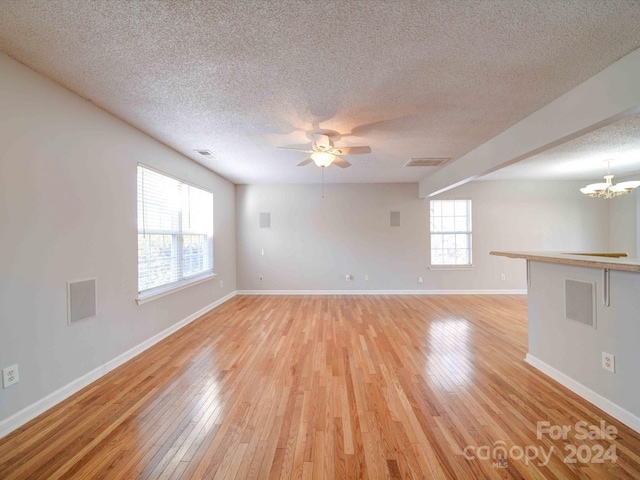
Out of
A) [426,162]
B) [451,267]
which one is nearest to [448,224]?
[451,267]

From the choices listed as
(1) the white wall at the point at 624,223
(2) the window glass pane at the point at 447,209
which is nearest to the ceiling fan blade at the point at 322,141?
(2) the window glass pane at the point at 447,209

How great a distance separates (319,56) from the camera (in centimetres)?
182

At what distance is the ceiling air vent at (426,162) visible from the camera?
14.1 ft

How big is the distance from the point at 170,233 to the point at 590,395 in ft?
15.7

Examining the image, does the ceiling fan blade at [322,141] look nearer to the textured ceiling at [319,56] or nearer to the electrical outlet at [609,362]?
the textured ceiling at [319,56]

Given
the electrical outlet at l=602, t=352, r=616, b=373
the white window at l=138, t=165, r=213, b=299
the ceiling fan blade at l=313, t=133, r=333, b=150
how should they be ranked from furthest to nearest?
the white window at l=138, t=165, r=213, b=299
the ceiling fan blade at l=313, t=133, r=333, b=150
the electrical outlet at l=602, t=352, r=616, b=373

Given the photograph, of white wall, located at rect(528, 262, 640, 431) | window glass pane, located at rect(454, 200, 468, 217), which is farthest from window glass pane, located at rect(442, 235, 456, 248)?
white wall, located at rect(528, 262, 640, 431)

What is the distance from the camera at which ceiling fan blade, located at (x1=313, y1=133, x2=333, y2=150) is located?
114 inches

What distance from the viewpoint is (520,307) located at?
489cm

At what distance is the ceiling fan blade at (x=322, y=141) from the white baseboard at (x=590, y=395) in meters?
3.12

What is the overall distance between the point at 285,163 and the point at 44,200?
303cm

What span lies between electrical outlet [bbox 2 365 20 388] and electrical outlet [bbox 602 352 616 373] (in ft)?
14.0

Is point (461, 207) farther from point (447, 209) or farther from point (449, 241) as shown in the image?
point (449, 241)

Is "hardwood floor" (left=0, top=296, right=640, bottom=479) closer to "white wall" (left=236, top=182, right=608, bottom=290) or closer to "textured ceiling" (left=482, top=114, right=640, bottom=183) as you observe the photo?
"textured ceiling" (left=482, top=114, right=640, bottom=183)
